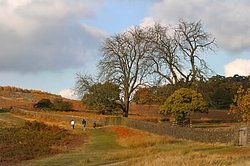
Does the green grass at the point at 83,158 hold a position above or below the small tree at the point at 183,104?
below

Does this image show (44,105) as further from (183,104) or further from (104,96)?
(183,104)

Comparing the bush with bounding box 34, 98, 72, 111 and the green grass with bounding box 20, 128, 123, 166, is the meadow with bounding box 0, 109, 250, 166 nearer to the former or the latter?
the green grass with bounding box 20, 128, 123, 166

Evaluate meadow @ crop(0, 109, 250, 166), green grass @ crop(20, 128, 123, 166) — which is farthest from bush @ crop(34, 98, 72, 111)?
green grass @ crop(20, 128, 123, 166)

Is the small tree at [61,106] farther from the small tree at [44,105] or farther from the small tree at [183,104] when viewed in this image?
the small tree at [183,104]

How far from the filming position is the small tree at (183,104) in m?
59.8

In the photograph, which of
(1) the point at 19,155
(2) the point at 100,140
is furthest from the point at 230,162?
(2) the point at 100,140

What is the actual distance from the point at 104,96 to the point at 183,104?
21597mm

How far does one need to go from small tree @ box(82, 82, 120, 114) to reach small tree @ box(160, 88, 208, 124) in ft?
54.5

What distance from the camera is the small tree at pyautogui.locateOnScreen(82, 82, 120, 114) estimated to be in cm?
7581

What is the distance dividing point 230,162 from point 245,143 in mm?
13582

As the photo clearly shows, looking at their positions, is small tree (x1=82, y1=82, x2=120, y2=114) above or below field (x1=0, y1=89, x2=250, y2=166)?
above

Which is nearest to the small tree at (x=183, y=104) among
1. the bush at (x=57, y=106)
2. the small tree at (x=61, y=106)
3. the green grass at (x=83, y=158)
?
the green grass at (x=83, y=158)

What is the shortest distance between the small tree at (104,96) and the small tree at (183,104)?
16604mm

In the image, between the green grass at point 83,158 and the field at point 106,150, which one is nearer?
the field at point 106,150
